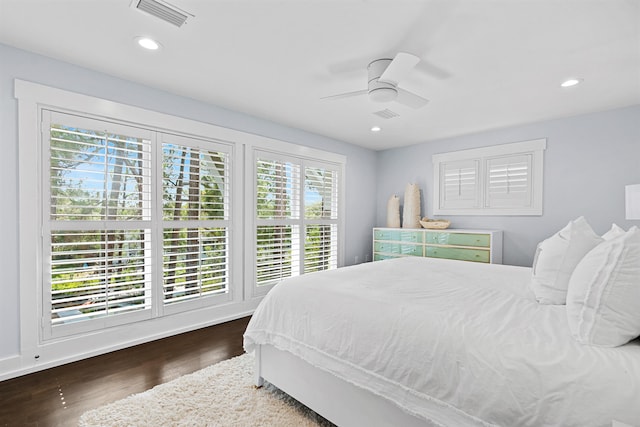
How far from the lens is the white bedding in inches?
38.9

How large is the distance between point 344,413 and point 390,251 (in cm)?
355

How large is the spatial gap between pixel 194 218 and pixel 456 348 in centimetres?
290

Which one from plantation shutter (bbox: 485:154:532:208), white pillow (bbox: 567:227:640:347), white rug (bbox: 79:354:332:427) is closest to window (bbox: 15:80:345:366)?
white rug (bbox: 79:354:332:427)

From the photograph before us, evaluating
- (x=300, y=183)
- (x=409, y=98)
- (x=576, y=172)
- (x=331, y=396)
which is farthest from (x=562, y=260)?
(x=300, y=183)

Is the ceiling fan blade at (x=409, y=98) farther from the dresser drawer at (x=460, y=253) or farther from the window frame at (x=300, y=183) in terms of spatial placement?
the dresser drawer at (x=460, y=253)

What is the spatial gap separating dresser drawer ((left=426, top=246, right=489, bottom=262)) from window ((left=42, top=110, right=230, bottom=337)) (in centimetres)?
287

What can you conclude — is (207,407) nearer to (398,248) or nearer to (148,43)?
(148,43)

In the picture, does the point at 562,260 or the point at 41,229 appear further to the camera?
the point at 41,229

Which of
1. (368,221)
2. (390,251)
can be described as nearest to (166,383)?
(390,251)

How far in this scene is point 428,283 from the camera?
2141 millimetres

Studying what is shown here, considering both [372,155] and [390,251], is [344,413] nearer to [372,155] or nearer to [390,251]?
[390,251]

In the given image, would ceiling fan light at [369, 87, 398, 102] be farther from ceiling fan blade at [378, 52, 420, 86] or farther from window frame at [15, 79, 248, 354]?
window frame at [15, 79, 248, 354]

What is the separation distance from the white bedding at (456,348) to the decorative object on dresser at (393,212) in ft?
10.0

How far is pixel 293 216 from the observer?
4320 mm
